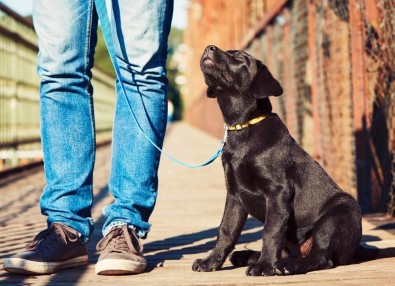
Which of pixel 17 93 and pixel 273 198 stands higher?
pixel 273 198

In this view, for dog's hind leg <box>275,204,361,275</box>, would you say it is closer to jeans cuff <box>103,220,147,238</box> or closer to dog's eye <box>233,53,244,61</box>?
jeans cuff <box>103,220,147,238</box>

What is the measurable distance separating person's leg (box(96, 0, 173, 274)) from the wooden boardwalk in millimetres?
188

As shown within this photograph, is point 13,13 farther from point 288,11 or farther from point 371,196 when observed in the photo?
point 371,196

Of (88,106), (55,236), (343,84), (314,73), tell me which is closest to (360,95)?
(343,84)

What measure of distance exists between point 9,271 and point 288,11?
417 centimetres

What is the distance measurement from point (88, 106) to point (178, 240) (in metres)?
0.89

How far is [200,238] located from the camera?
354 cm

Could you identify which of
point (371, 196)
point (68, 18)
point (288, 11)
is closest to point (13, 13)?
point (288, 11)

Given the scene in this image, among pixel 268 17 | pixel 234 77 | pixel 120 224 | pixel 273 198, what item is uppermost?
pixel 268 17

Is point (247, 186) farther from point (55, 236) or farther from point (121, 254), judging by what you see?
point (55, 236)

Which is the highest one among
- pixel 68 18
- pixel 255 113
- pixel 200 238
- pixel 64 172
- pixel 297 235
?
pixel 68 18

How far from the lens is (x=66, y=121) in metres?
2.82

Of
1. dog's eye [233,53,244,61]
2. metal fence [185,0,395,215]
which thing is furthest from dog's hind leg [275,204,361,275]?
metal fence [185,0,395,215]

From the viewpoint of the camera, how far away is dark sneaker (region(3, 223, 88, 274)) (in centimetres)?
262
